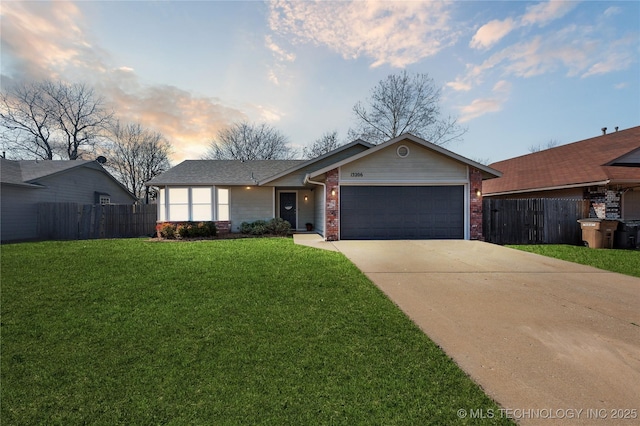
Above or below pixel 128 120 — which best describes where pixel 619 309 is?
below

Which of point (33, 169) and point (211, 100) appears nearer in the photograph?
point (33, 169)

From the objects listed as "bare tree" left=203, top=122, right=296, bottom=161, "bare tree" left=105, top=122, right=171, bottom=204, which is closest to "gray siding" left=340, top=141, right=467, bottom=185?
"bare tree" left=203, top=122, right=296, bottom=161

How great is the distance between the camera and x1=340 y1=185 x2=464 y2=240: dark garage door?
38.5 feet

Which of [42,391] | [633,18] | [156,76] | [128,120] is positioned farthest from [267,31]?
[128,120]

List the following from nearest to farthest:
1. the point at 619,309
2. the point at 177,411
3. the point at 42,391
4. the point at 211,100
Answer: the point at 177,411
the point at 42,391
the point at 619,309
the point at 211,100

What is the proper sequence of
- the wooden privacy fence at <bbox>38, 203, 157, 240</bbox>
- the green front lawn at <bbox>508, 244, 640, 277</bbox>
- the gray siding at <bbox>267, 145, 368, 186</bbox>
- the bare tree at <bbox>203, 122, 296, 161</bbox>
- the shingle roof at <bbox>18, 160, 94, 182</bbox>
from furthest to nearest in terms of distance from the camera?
the bare tree at <bbox>203, 122, 296, 161</bbox>
the shingle roof at <bbox>18, 160, 94, 182</bbox>
the wooden privacy fence at <bbox>38, 203, 157, 240</bbox>
the gray siding at <bbox>267, 145, 368, 186</bbox>
the green front lawn at <bbox>508, 244, 640, 277</bbox>

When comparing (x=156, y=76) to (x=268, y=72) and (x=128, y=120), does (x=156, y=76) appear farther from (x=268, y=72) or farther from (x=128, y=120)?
(x=128, y=120)

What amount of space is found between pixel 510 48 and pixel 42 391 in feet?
54.5

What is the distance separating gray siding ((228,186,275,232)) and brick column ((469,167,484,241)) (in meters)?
9.54

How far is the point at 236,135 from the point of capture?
33.0 metres

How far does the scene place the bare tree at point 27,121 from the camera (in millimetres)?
24547

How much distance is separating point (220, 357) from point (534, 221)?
1387 cm

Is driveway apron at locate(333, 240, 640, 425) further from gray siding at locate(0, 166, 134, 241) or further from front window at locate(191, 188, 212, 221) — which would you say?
gray siding at locate(0, 166, 134, 241)

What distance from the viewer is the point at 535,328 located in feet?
11.6
